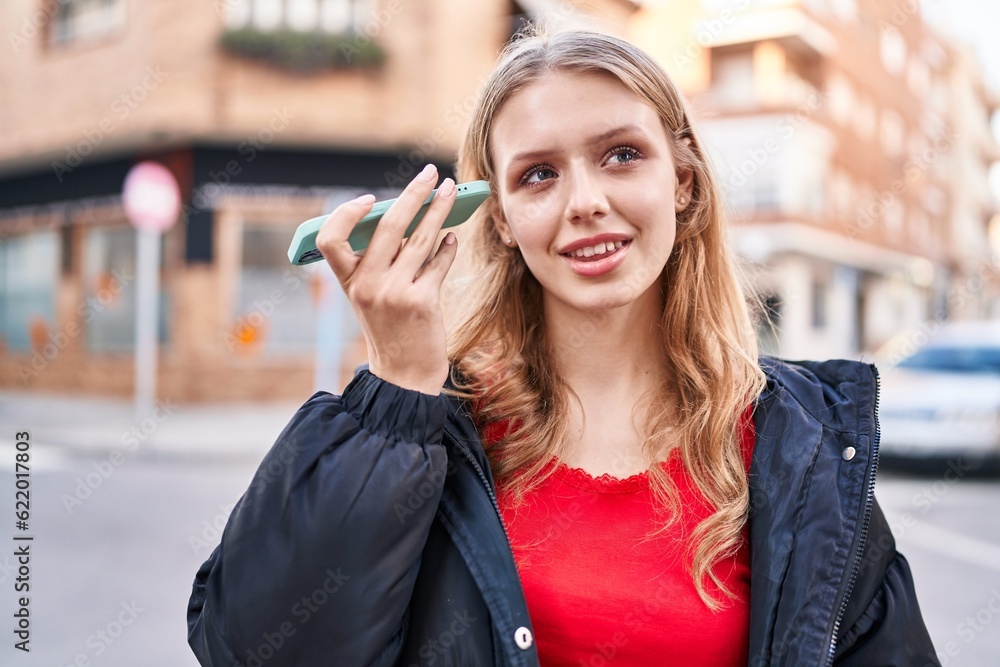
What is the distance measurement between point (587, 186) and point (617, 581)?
74cm

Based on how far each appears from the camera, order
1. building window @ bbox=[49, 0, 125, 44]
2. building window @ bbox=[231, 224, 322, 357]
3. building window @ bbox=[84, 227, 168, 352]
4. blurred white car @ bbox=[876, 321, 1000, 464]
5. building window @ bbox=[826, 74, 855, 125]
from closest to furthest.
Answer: blurred white car @ bbox=[876, 321, 1000, 464]
building window @ bbox=[231, 224, 322, 357]
building window @ bbox=[49, 0, 125, 44]
building window @ bbox=[84, 227, 168, 352]
building window @ bbox=[826, 74, 855, 125]

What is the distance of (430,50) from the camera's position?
1382 cm

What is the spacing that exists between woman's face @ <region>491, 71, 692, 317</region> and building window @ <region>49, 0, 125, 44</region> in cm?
1445

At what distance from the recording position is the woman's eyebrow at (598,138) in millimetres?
1626

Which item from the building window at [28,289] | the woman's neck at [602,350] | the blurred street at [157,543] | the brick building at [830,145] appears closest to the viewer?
the woman's neck at [602,350]

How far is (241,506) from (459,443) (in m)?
0.40

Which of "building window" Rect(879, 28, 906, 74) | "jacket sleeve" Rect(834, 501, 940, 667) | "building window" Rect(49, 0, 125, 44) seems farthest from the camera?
"building window" Rect(879, 28, 906, 74)

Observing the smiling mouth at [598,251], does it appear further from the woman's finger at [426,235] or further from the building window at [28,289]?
the building window at [28,289]

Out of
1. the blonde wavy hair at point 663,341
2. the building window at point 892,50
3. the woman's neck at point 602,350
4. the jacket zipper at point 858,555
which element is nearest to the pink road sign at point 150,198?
the blonde wavy hair at point 663,341

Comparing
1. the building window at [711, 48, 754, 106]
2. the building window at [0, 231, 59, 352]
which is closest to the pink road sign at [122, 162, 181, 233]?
the building window at [0, 231, 59, 352]

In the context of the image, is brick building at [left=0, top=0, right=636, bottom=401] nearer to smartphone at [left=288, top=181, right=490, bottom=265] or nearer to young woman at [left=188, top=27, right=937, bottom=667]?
young woman at [left=188, top=27, right=937, bottom=667]

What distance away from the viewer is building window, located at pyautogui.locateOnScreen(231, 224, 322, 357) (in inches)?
527

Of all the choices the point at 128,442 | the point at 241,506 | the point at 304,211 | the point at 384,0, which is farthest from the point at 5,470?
the point at 384,0

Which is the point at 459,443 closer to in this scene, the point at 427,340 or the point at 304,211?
the point at 427,340
